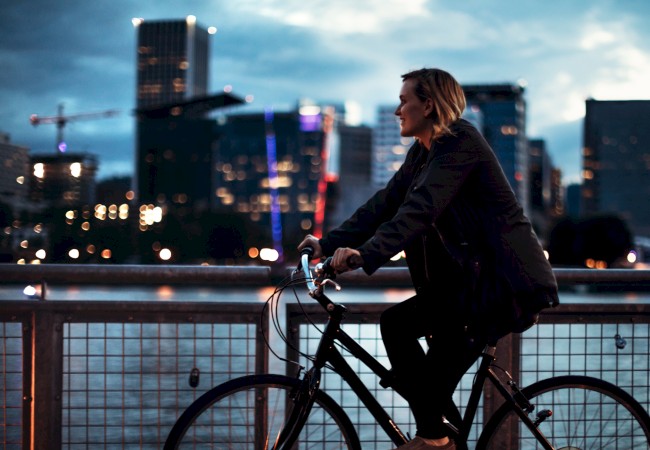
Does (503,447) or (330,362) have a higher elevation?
(330,362)

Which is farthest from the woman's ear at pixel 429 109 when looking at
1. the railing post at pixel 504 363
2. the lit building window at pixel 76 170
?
the lit building window at pixel 76 170

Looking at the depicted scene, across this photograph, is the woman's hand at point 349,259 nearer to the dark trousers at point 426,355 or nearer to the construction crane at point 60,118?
the dark trousers at point 426,355

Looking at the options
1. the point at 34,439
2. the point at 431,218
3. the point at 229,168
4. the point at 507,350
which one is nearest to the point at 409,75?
the point at 431,218

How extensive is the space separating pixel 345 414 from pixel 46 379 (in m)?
1.55

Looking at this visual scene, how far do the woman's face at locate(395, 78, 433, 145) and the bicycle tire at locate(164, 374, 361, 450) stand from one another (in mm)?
1087

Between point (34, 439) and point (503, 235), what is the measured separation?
8.03 ft

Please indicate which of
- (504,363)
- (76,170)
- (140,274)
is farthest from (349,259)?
(76,170)

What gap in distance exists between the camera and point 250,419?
414cm

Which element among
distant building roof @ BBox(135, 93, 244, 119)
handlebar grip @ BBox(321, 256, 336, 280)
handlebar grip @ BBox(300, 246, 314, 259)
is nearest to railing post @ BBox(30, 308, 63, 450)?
handlebar grip @ BBox(300, 246, 314, 259)

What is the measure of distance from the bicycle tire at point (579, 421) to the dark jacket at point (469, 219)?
1.95ft

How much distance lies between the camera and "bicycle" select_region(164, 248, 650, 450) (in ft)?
11.6

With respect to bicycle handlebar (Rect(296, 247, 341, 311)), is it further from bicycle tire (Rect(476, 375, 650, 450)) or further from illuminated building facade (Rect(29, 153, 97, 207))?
illuminated building facade (Rect(29, 153, 97, 207))

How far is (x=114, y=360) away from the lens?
11398mm

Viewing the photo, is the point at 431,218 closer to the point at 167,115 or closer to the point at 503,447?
the point at 503,447
